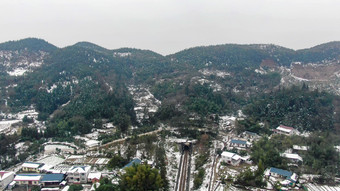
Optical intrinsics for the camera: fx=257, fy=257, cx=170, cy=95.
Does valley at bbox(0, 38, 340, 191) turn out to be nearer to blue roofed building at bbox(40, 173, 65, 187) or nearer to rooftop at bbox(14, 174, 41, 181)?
rooftop at bbox(14, 174, 41, 181)

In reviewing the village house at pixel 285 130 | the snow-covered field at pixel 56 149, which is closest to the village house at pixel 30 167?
the snow-covered field at pixel 56 149

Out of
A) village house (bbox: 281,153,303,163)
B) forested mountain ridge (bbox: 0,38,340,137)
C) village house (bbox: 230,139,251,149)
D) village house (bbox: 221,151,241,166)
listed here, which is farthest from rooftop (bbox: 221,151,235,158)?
forested mountain ridge (bbox: 0,38,340,137)

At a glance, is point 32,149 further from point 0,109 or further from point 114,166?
point 0,109

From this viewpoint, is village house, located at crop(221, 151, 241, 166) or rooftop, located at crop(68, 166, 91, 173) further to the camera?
village house, located at crop(221, 151, 241, 166)

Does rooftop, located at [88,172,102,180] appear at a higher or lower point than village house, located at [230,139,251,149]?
lower

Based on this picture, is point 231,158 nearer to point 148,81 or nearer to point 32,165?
point 32,165

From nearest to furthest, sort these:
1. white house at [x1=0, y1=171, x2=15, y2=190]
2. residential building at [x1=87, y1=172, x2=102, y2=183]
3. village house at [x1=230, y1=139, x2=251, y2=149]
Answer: white house at [x1=0, y1=171, x2=15, y2=190] → residential building at [x1=87, y1=172, x2=102, y2=183] → village house at [x1=230, y1=139, x2=251, y2=149]

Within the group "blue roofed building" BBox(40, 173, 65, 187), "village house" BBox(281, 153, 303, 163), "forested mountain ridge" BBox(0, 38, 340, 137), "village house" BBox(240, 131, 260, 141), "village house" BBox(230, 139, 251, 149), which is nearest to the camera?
"blue roofed building" BBox(40, 173, 65, 187)

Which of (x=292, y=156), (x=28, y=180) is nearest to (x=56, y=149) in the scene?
(x=28, y=180)
